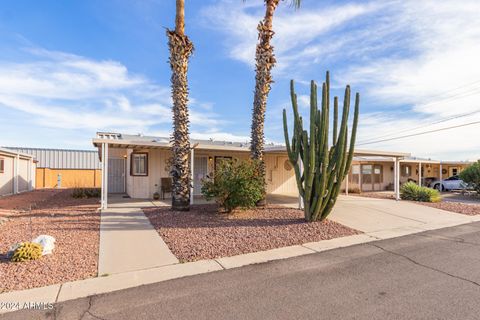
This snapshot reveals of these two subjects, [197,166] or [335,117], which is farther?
[197,166]

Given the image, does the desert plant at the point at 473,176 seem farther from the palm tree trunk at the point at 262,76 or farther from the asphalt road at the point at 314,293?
the asphalt road at the point at 314,293

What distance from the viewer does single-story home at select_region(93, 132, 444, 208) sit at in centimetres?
1272

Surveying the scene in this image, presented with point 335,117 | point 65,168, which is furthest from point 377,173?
point 65,168

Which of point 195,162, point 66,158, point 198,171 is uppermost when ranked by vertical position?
point 66,158

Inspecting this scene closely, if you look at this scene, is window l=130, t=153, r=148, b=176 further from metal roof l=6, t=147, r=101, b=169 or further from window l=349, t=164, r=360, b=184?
metal roof l=6, t=147, r=101, b=169

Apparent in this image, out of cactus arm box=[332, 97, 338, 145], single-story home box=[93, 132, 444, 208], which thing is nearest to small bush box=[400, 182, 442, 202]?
single-story home box=[93, 132, 444, 208]

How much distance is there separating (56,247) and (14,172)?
15520mm

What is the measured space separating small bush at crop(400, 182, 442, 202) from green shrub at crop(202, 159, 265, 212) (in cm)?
954

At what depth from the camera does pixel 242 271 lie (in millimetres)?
4918

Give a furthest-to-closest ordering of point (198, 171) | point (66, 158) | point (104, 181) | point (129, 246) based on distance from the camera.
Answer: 1. point (66, 158)
2. point (198, 171)
3. point (104, 181)
4. point (129, 246)

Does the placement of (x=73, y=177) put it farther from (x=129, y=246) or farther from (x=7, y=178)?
(x=129, y=246)

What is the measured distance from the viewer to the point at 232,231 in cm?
749

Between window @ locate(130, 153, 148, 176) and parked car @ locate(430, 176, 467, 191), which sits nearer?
window @ locate(130, 153, 148, 176)

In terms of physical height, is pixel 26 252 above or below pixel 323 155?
below
